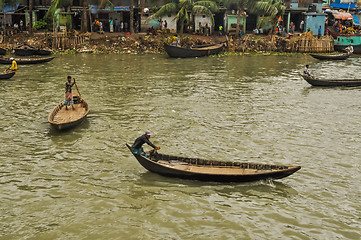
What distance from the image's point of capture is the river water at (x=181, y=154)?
10930 millimetres

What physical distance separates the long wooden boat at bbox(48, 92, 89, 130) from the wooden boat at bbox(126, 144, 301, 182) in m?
5.47

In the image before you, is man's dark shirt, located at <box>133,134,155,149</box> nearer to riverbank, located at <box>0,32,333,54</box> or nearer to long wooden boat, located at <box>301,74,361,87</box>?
long wooden boat, located at <box>301,74,361,87</box>

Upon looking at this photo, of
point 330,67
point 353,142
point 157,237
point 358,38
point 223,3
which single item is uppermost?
point 223,3

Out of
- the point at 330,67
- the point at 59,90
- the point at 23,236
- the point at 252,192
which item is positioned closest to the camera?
the point at 23,236

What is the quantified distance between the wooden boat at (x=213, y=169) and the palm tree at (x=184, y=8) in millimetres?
33245

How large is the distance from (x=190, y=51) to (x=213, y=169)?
95.7 feet

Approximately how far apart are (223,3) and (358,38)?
1684 cm

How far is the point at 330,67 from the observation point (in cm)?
3731

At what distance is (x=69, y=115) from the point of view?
18.7 m

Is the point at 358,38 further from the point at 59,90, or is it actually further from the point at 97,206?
the point at 97,206

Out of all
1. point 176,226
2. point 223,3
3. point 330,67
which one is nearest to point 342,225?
point 176,226

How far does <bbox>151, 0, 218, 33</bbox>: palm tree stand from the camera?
44216 millimetres

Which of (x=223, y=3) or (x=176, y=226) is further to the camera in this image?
(x=223, y=3)

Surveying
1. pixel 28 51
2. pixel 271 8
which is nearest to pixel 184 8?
pixel 271 8
